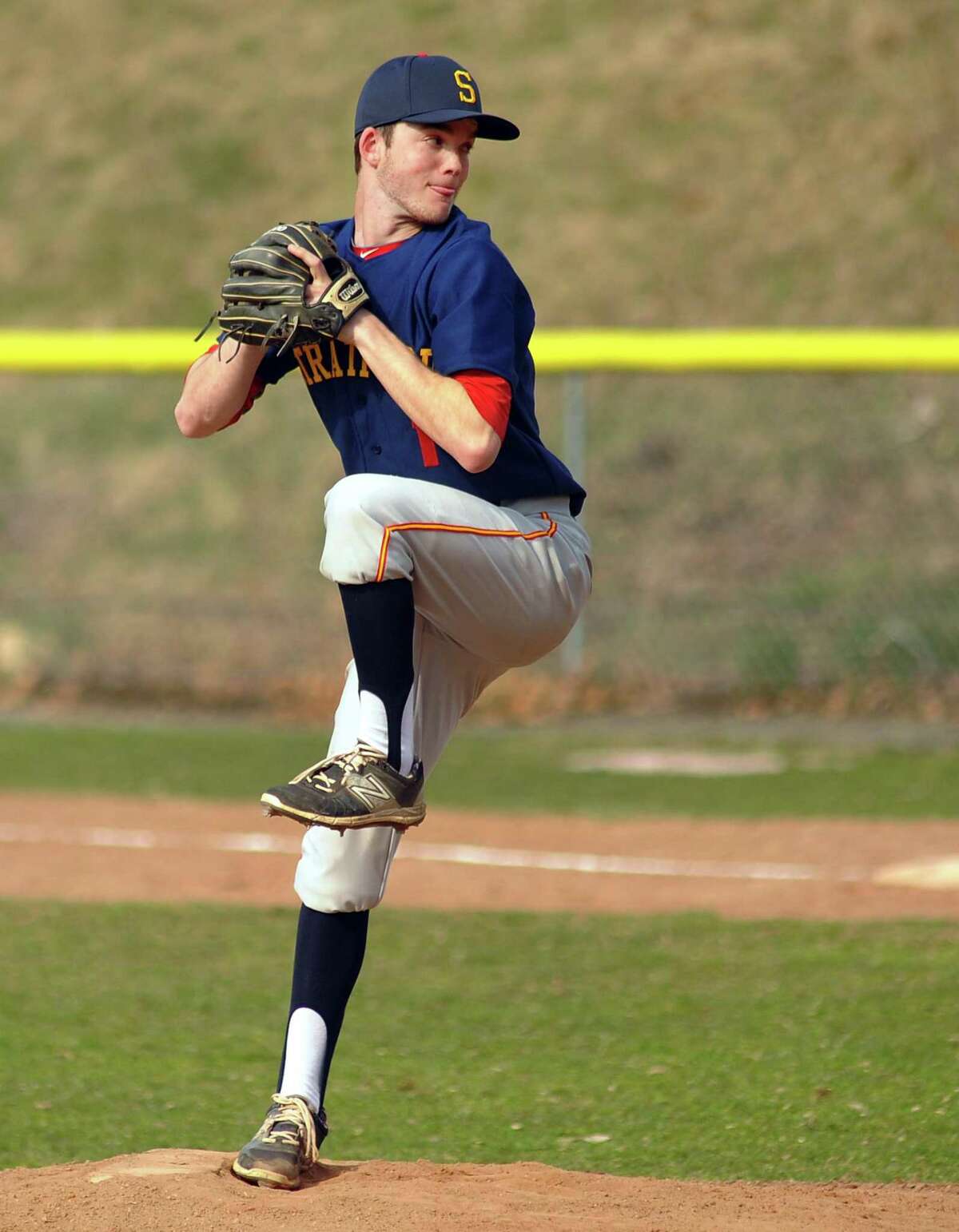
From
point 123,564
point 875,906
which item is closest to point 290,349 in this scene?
point 875,906

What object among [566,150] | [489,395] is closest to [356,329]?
[489,395]

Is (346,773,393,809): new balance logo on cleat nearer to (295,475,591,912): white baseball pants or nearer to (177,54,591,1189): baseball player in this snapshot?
(177,54,591,1189): baseball player

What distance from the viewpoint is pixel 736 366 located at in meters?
10.3

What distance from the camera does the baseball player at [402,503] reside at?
295 centimetres

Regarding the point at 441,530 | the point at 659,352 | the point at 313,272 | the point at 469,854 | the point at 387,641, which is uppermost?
the point at 659,352

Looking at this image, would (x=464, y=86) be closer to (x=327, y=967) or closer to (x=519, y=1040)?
(x=327, y=967)

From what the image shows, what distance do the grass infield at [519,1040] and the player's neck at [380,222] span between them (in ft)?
5.91

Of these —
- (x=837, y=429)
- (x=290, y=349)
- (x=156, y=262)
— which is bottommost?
(x=290, y=349)

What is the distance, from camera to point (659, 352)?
34.1ft

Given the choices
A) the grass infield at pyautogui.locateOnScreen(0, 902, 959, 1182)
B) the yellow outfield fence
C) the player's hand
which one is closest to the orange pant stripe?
the player's hand

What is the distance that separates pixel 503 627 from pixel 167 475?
12006mm

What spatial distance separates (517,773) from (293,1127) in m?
6.12

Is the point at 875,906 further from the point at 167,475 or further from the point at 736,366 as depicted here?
the point at 167,475

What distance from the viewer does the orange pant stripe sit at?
294 cm
